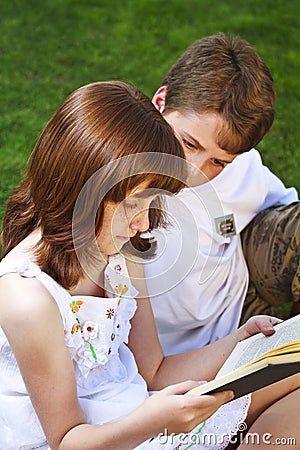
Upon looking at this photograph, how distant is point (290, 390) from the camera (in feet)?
6.16

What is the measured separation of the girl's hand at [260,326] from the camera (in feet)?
5.75

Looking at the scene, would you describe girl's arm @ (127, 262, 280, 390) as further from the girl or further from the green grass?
the green grass

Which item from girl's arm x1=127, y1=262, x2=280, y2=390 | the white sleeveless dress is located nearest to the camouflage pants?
girl's arm x1=127, y1=262, x2=280, y2=390

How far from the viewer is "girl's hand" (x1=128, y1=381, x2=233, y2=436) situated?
140 cm

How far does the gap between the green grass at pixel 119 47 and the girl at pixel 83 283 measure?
1511 mm

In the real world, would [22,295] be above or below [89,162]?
below

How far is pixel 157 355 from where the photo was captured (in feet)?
6.60

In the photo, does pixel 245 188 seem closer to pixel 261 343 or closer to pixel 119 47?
pixel 261 343

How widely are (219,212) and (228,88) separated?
395 mm

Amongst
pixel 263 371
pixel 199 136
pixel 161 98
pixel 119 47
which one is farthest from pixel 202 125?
pixel 119 47

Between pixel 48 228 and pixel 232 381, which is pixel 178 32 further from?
pixel 232 381

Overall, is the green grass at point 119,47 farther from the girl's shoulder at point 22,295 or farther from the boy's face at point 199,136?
the girl's shoulder at point 22,295

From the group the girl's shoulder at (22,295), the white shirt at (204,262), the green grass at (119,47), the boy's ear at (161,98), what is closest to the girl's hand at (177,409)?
the girl's shoulder at (22,295)

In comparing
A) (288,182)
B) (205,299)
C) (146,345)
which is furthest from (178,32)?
(146,345)
